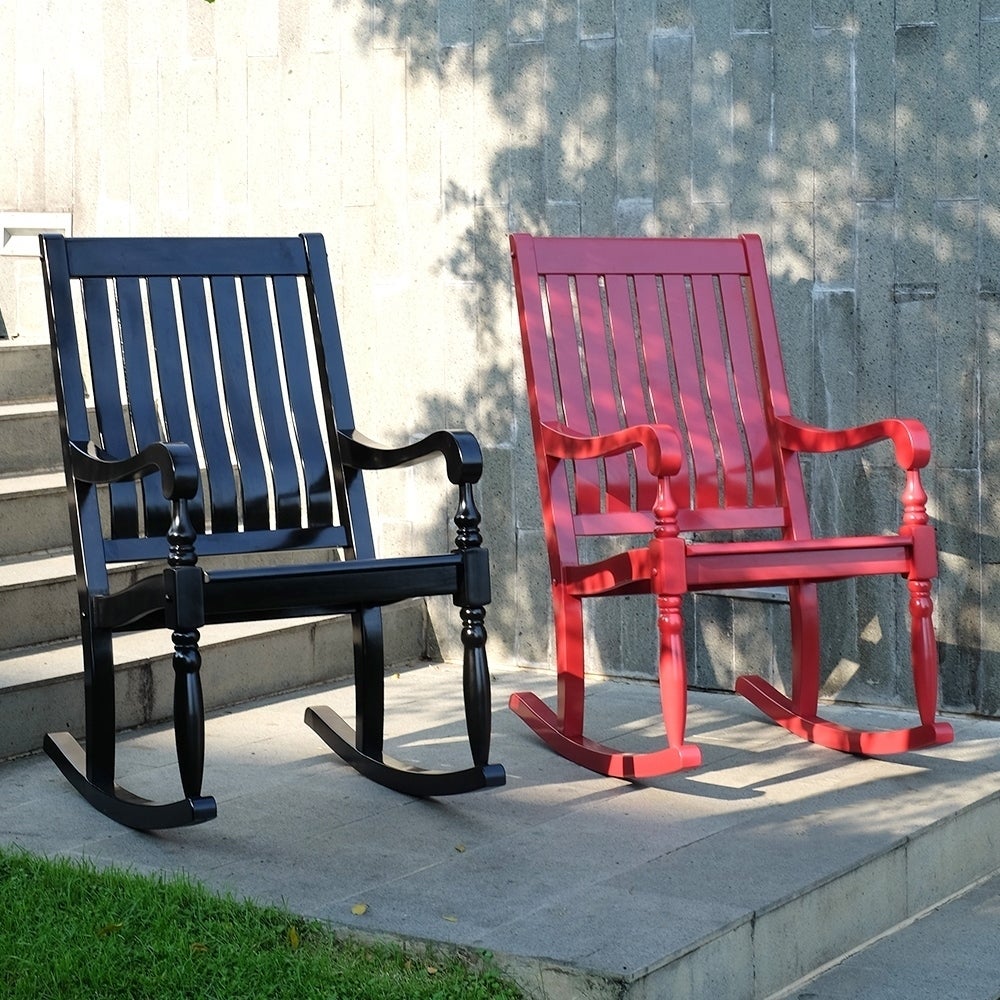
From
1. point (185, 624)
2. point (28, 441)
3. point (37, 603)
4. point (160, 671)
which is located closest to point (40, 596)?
point (37, 603)

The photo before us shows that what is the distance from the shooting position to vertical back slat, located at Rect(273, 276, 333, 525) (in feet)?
11.6

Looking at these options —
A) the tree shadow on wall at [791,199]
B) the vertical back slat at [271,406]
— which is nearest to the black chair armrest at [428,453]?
the vertical back slat at [271,406]

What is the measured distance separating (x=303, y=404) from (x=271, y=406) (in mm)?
70

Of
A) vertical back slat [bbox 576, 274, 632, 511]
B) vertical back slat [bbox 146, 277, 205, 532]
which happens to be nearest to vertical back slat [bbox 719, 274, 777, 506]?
vertical back slat [bbox 576, 274, 632, 511]

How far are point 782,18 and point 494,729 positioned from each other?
1951mm

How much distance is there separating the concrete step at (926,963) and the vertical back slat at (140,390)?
158cm

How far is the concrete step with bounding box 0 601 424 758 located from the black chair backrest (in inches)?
21.0

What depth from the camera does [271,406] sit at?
11.7ft

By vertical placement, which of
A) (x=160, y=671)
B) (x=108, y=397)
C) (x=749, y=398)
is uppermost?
(x=108, y=397)

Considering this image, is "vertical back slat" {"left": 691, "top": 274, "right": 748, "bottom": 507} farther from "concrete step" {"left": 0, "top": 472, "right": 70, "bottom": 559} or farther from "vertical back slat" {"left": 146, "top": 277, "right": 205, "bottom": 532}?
"concrete step" {"left": 0, "top": 472, "right": 70, "bottom": 559}

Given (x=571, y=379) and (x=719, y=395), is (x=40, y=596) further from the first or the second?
(x=719, y=395)

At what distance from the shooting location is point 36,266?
5723 mm

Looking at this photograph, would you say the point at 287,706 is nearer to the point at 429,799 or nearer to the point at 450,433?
the point at 429,799

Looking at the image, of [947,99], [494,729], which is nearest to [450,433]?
[494,729]
